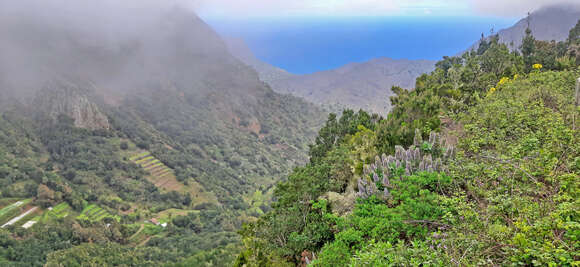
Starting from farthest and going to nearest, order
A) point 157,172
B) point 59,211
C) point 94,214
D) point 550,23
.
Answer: point 550,23
point 157,172
point 94,214
point 59,211

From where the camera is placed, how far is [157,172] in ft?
291

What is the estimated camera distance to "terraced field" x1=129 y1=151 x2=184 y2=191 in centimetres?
8412

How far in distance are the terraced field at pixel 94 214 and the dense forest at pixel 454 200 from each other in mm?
63835

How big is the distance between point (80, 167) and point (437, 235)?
324 feet

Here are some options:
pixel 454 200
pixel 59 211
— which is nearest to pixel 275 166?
pixel 59 211

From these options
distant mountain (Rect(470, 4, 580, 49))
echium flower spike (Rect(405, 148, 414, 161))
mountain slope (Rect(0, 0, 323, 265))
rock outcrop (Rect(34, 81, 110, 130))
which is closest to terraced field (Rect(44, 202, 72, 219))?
mountain slope (Rect(0, 0, 323, 265))

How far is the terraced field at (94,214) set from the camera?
61750 millimetres

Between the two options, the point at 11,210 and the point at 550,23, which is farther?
the point at 550,23

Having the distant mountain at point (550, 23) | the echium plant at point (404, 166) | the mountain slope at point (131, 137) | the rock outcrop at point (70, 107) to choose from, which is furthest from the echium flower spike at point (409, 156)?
the distant mountain at point (550, 23)

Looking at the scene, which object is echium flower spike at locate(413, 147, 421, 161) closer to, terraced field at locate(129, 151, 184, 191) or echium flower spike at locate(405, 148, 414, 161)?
echium flower spike at locate(405, 148, 414, 161)

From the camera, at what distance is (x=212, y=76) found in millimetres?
169625

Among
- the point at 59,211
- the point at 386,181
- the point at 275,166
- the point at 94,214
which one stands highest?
the point at 386,181

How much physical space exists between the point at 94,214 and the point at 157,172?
83.3ft

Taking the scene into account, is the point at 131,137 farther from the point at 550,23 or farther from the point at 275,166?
the point at 550,23
